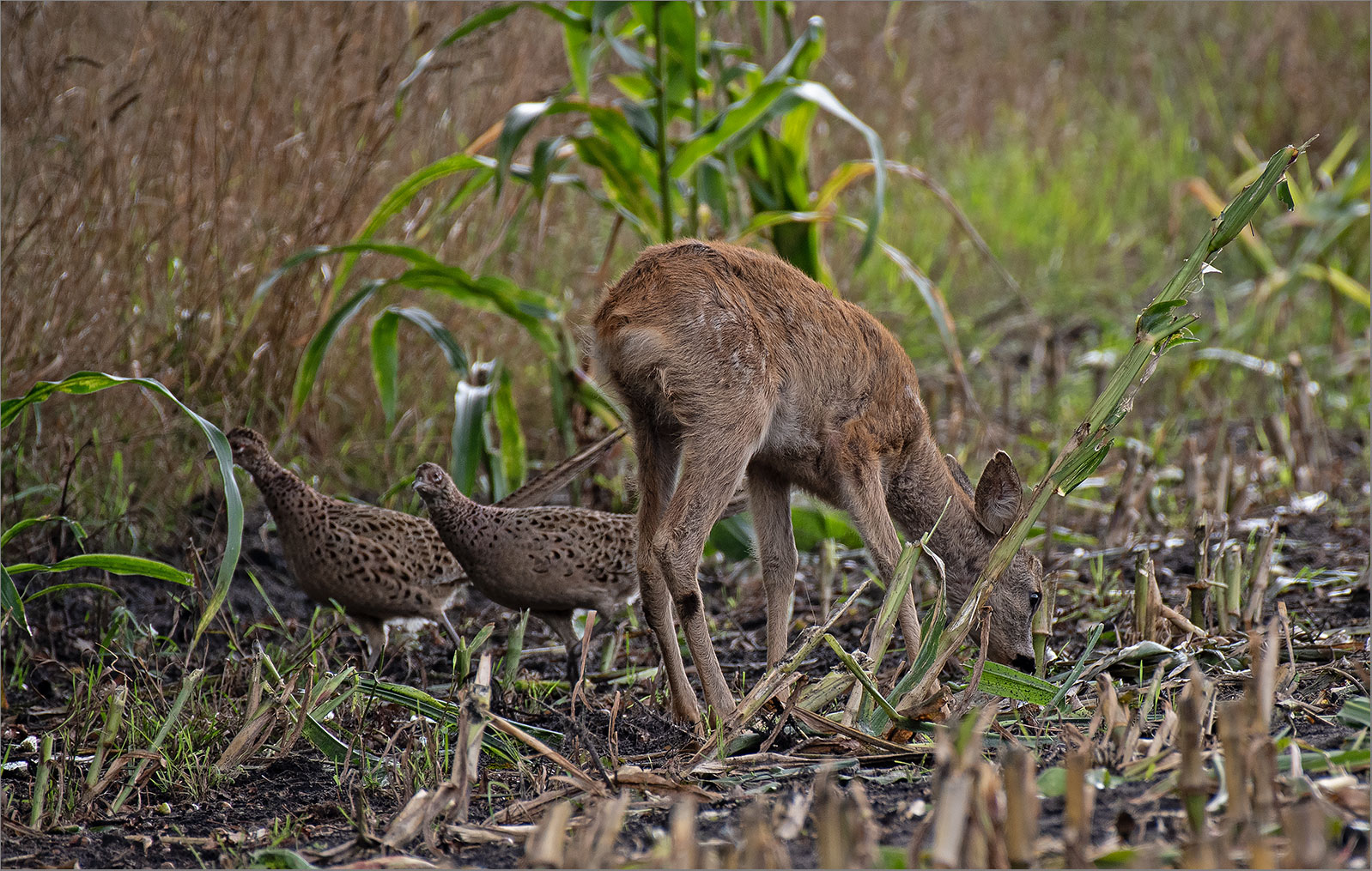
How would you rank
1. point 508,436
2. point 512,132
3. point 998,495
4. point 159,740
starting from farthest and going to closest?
point 508,436, point 512,132, point 998,495, point 159,740

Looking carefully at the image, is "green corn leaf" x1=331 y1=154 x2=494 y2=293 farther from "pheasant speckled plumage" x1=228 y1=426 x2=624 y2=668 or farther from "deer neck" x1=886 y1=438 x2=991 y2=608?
"deer neck" x1=886 y1=438 x2=991 y2=608

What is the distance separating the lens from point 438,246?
6043 millimetres

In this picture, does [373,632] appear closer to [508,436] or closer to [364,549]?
[364,549]

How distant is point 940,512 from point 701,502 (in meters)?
1.07

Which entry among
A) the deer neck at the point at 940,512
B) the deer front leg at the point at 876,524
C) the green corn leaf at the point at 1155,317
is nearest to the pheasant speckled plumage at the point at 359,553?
the deer front leg at the point at 876,524

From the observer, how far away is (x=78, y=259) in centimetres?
482

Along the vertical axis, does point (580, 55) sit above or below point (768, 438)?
above

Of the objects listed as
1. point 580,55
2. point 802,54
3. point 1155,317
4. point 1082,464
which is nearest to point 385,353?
point 580,55

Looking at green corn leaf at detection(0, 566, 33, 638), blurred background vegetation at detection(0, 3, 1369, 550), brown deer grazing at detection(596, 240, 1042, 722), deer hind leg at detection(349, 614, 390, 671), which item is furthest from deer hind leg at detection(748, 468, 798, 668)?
green corn leaf at detection(0, 566, 33, 638)

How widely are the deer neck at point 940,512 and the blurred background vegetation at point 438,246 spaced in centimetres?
124

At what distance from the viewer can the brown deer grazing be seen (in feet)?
11.7

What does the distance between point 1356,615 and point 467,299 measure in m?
3.64

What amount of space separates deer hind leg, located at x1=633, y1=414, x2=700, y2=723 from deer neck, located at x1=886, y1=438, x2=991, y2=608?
84 centimetres

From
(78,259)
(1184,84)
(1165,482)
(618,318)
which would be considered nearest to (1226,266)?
(1184,84)
